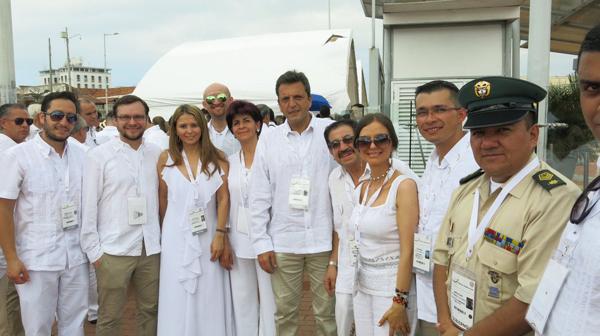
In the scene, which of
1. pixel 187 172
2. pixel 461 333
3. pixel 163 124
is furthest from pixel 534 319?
pixel 163 124

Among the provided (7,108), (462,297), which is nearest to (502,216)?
(462,297)

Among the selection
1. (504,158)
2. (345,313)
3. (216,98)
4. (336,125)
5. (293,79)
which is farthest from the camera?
(216,98)

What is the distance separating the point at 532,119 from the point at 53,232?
328cm

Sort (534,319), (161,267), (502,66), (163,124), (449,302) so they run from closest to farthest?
(534,319)
(449,302)
(161,267)
(502,66)
(163,124)

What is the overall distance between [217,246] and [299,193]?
806mm

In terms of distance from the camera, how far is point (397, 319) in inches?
108

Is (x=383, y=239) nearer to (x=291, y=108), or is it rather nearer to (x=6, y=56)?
(x=291, y=108)

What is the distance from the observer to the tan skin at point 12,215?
3.47 metres

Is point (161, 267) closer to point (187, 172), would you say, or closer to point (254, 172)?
point (187, 172)

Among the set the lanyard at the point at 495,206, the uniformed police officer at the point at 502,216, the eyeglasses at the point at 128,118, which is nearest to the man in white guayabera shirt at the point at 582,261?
the uniformed police officer at the point at 502,216

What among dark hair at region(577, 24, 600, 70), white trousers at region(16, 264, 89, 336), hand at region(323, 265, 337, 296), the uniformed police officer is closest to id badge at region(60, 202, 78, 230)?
white trousers at region(16, 264, 89, 336)

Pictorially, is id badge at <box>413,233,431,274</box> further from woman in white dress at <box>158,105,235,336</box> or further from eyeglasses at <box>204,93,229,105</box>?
eyeglasses at <box>204,93,229,105</box>

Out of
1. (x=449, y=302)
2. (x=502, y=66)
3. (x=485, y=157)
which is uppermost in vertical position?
(x=502, y=66)

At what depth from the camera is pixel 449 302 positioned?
2.20 meters
